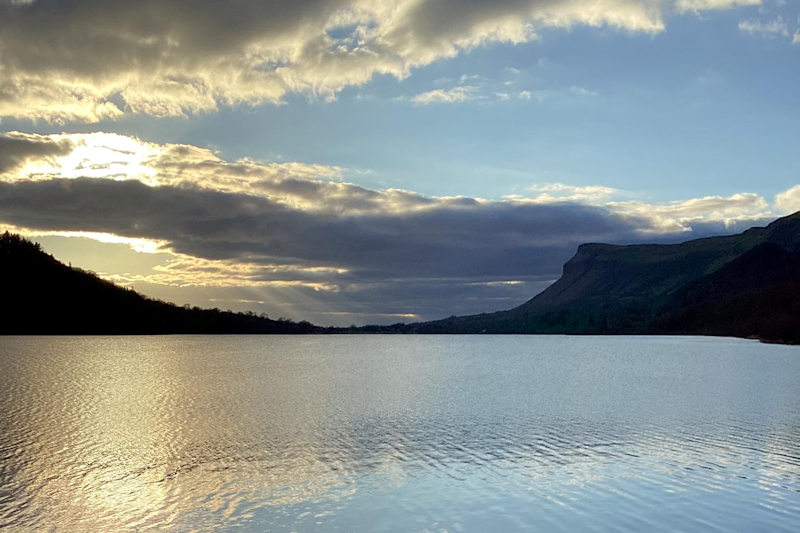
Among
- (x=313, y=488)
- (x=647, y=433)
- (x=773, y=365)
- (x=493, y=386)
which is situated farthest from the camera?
(x=773, y=365)

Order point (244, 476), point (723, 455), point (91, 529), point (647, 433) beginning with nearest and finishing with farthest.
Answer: point (91, 529) < point (244, 476) < point (723, 455) < point (647, 433)

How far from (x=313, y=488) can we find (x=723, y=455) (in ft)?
76.8

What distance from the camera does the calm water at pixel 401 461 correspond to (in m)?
26.1

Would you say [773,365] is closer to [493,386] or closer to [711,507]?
[493,386]

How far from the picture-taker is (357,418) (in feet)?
182

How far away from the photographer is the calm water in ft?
85.5

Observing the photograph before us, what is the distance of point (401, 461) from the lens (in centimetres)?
3688

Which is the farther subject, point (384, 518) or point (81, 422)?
point (81, 422)

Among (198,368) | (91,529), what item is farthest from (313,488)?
(198,368)

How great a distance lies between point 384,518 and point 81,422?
119ft

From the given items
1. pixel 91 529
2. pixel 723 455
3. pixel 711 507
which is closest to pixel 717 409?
pixel 723 455

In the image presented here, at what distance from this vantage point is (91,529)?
2434cm

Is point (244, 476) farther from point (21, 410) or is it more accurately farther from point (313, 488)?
point (21, 410)

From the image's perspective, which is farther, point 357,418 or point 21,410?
point 21,410
